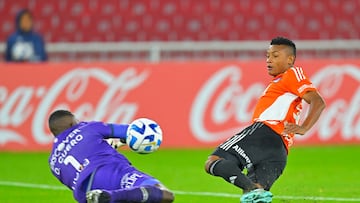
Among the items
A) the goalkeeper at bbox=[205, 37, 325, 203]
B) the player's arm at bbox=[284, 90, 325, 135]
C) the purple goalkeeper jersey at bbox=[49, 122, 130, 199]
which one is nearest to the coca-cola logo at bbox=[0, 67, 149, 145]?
the goalkeeper at bbox=[205, 37, 325, 203]

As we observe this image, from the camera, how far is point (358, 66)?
1612cm

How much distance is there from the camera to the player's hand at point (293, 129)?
816 centimetres

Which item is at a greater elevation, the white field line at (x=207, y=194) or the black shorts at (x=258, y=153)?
the black shorts at (x=258, y=153)

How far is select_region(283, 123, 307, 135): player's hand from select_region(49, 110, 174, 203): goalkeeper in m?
1.27

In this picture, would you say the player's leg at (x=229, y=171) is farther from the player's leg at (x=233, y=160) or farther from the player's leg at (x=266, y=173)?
the player's leg at (x=266, y=173)

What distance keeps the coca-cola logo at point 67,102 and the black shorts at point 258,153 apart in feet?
23.4

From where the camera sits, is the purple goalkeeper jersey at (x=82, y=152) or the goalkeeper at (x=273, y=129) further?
the goalkeeper at (x=273, y=129)

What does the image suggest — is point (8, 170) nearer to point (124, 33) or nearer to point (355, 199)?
point (355, 199)

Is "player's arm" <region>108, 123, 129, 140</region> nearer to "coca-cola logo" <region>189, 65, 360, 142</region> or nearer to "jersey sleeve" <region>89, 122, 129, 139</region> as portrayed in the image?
"jersey sleeve" <region>89, 122, 129, 139</region>

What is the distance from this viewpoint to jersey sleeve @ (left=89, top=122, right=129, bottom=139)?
7793 millimetres

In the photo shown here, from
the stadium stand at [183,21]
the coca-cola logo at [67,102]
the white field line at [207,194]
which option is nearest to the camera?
the white field line at [207,194]

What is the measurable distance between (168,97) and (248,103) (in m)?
1.28

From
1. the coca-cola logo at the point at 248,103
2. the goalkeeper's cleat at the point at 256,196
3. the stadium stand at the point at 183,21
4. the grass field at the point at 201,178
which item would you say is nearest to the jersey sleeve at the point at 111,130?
the goalkeeper's cleat at the point at 256,196

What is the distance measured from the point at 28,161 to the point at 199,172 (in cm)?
283
